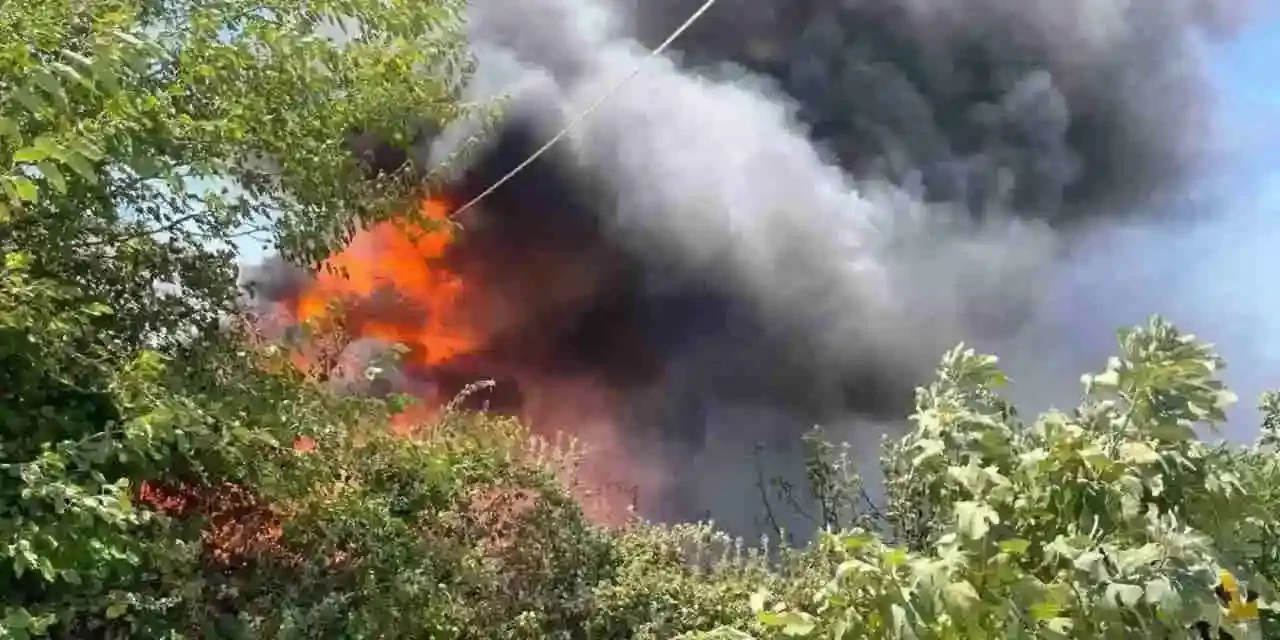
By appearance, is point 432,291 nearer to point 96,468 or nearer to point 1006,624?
point 96,468

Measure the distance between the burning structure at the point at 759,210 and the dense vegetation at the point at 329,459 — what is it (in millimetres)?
628

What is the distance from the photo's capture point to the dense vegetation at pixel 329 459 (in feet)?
5.13

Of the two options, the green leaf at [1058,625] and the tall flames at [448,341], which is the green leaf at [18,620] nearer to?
the green leaf at [1058,625]

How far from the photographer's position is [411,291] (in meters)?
5.32

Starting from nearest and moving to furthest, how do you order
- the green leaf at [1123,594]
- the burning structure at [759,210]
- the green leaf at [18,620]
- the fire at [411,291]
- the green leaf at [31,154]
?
the green leaf at [1123,594] < the green leaf at [31,154] < the green leaf at [18,620] < the burning structure at [759,210] < the fire at [411,291]

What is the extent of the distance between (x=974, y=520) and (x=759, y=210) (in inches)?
153

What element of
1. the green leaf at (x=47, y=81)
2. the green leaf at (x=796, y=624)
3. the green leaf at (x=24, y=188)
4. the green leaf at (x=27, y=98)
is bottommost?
the green leaf at (x=796, y=624)

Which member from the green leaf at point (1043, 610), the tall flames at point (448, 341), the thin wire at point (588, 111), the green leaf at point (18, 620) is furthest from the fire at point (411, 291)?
the green leaf at point (1043, 610)

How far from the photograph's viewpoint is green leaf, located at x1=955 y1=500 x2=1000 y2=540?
4.80 feet

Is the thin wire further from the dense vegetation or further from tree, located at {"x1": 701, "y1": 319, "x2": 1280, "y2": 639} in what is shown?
tree, located at {"x1": 701, "y1": 319, "x2": 1280, "y2": 639}

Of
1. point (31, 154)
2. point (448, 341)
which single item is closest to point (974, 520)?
point (31, 154)

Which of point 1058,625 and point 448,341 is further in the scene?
point 448,341

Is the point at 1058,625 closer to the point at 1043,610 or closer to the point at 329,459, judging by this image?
the point at 1043,610

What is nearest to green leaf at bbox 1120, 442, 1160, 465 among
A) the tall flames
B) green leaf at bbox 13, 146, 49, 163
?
green leaf at bbox 13, 146, 49, 163
